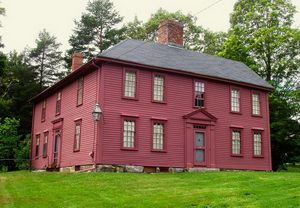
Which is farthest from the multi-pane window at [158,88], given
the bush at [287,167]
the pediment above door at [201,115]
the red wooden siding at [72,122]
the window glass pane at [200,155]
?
the bush at [287,167]

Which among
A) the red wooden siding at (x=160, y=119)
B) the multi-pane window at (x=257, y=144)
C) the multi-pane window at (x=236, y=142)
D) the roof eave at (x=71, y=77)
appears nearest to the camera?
the red wooden siding at (x=160, y=119)

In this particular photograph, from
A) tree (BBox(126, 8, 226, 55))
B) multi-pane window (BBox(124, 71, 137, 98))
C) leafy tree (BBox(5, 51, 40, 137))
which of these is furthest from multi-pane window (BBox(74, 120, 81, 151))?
tree (BBox(126, 8, 226, 55))

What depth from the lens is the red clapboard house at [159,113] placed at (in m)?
18.2

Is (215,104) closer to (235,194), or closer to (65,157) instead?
(65,157)

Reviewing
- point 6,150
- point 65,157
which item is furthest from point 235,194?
point 6,150

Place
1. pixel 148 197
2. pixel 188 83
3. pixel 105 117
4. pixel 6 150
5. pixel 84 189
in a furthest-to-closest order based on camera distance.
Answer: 1. pixel 6 150
2. pixel 188 83
3. pixel 105 117
4. pixel 84 189
5. pixel 148 197

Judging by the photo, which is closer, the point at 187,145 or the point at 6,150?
the point at 187,145

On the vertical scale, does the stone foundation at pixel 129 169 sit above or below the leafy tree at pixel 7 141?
below

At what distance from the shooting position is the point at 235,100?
22438 mm

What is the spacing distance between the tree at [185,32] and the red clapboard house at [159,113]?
17840 millimetres

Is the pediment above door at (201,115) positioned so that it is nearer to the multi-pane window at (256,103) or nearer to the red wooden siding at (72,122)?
the multi-pane window at (256,103)

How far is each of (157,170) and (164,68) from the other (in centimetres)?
513

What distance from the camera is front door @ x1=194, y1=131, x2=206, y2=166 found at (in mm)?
20188

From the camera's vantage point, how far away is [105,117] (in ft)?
58.5
